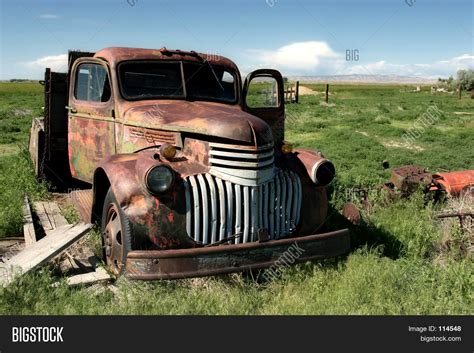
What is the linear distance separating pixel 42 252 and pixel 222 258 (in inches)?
71.3

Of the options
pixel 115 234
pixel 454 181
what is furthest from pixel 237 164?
pixel 454 181

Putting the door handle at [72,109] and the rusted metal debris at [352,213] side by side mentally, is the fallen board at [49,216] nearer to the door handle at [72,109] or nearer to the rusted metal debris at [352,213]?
the door handle at [72,109]

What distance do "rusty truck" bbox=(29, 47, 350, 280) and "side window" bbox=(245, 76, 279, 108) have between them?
0.01 m

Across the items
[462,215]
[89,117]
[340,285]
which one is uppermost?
[89,117]

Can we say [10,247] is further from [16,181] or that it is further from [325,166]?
[325,166]

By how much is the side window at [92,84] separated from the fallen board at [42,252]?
1.55m

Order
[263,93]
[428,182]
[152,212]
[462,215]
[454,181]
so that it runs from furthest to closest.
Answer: [454,181], [428,182], [263,93], [462,215], [152,212]

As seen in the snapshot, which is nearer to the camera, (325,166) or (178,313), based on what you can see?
(178,313)

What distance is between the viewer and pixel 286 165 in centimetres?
515

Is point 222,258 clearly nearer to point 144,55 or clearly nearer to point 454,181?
point 144,55

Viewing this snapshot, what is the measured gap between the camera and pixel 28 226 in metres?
6.18

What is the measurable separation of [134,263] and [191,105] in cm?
202

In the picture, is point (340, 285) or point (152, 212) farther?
point (340, 285)
